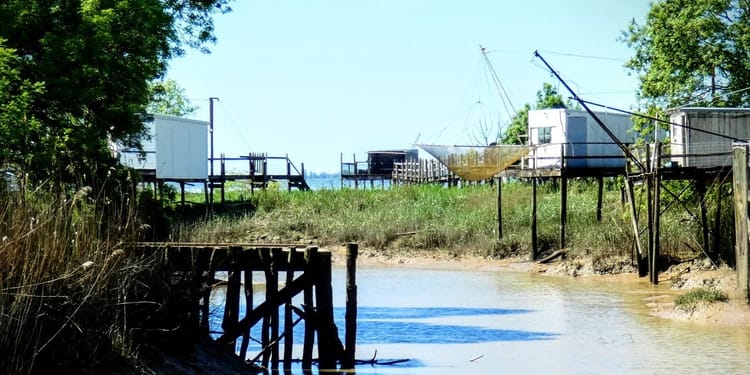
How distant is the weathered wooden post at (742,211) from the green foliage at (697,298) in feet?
2.20

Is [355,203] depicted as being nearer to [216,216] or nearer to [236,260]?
[216,216]

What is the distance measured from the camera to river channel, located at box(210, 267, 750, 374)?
19.0 metres

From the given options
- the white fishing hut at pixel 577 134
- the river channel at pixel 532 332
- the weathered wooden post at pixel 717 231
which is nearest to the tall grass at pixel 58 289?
the river channel at pixel 532 332

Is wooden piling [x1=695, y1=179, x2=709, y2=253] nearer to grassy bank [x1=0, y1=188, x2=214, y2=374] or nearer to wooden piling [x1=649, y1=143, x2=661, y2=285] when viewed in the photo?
wooden piling [x1=649, y1=143, x2=661, y2=285]

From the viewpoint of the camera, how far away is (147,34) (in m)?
23.9

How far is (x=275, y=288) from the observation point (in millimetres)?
17406

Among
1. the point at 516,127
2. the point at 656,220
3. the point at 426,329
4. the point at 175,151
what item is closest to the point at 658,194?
the point at 656,220

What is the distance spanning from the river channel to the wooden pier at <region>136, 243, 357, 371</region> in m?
0.88

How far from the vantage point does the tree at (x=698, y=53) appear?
38219 mm

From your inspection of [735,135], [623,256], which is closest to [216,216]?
[623,256]

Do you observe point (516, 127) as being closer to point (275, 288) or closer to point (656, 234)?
point (656, 234)

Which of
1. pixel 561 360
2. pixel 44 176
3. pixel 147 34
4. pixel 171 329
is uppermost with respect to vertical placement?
pixel 147 34

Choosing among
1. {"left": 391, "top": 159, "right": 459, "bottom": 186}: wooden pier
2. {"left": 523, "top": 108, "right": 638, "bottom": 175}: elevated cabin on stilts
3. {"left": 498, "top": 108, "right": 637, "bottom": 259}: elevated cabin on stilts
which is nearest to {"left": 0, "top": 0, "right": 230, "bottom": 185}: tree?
{"left": 498, "top": 108, "right": 637, "bottom": 259}: elevated cabin on stilts

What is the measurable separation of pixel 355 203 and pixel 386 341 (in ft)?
96.6
